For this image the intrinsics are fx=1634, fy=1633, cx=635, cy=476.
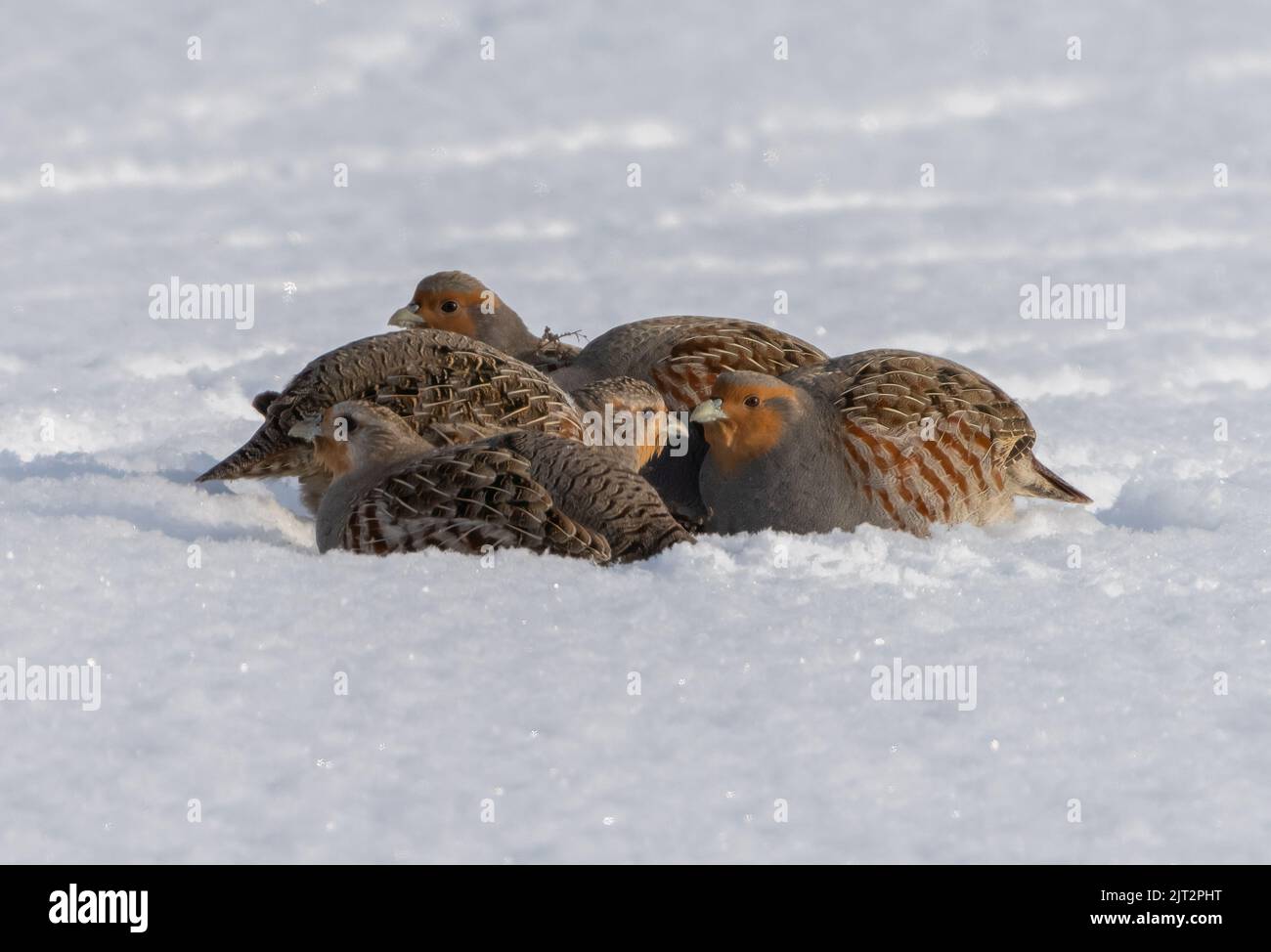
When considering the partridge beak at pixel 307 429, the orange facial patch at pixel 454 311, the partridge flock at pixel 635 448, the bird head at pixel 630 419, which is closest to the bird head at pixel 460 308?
the orange facial patch at pixel 454 311

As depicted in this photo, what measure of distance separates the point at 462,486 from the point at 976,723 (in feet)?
5.83

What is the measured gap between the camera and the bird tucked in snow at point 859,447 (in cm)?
535

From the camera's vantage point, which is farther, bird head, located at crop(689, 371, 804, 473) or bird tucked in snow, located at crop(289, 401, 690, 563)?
bird head, located at crop(689, 371, 804, 473)

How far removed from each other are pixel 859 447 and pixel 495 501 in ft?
4.67

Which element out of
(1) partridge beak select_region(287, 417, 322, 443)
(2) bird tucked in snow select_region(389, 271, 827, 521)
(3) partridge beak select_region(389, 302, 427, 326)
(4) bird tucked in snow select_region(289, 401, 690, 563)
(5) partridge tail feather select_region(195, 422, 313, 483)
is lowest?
(4) bird tucked in snow select_region(289, 401, 690, 563)

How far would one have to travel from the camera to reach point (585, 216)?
1069cm

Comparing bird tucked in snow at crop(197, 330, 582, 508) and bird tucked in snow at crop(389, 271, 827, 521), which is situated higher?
bird tucked in snow at crop(389, 271, 827, 521)

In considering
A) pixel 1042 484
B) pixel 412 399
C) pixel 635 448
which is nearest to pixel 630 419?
pixel 635 448

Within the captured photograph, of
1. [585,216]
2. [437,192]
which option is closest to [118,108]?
[437,192]

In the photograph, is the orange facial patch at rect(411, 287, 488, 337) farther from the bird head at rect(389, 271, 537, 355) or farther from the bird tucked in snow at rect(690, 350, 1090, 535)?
the bird tucked in snow at rect(690, 350, 1090, 535)

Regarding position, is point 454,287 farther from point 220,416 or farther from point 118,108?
point 118,108

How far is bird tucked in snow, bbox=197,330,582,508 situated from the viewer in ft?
18.2

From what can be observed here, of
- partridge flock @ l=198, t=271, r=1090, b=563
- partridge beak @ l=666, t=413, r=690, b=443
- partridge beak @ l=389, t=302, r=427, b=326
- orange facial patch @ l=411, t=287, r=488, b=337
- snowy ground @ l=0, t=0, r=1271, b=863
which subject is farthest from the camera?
orange facial patch @ l=411, t=287, r=488, b=337

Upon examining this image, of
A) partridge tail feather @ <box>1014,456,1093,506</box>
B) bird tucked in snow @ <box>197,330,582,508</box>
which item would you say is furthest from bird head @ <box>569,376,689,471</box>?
partridge tail feather @ <box>1014,456,1093,506</box>
